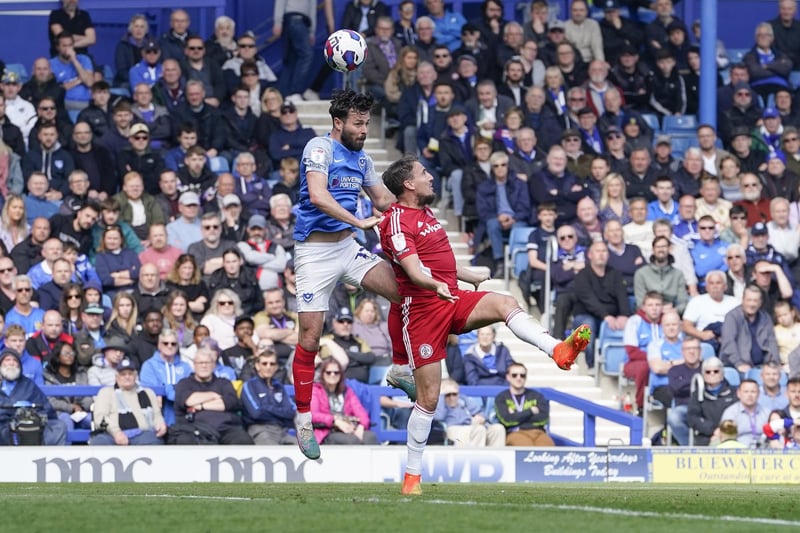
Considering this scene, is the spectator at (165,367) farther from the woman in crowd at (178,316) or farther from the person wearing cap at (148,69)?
the person wearing cap at (148,69)

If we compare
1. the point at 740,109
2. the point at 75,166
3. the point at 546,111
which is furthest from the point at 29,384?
the point at 740,109

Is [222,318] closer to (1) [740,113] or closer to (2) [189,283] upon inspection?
(2) [189,283]

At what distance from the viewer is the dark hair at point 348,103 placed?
1104 cm

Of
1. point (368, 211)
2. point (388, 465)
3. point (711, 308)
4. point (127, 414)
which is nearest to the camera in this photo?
point (388, 465)

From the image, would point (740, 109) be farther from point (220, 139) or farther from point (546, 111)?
point (220, 139)

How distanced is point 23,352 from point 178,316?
1712 mm

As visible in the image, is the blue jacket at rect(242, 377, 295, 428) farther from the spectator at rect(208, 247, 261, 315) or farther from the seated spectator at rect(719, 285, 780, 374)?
the seated spectator at rect(719, 285, 780, 374)

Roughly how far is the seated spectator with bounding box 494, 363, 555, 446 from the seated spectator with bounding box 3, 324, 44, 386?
4.58 meters

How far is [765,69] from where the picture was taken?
77.0 ft

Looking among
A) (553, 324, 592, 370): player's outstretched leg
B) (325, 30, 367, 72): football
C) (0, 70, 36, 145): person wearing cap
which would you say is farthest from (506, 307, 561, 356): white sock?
(0, 70, 36, 145): person wearing cap

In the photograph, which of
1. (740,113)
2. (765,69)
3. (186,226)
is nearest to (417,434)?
(186,226)

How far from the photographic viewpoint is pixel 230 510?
8688 mm

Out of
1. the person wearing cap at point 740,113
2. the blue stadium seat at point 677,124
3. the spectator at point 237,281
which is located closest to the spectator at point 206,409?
the spectator at point 237,281

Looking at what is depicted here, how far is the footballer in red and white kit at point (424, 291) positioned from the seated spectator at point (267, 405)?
18.6 feet
